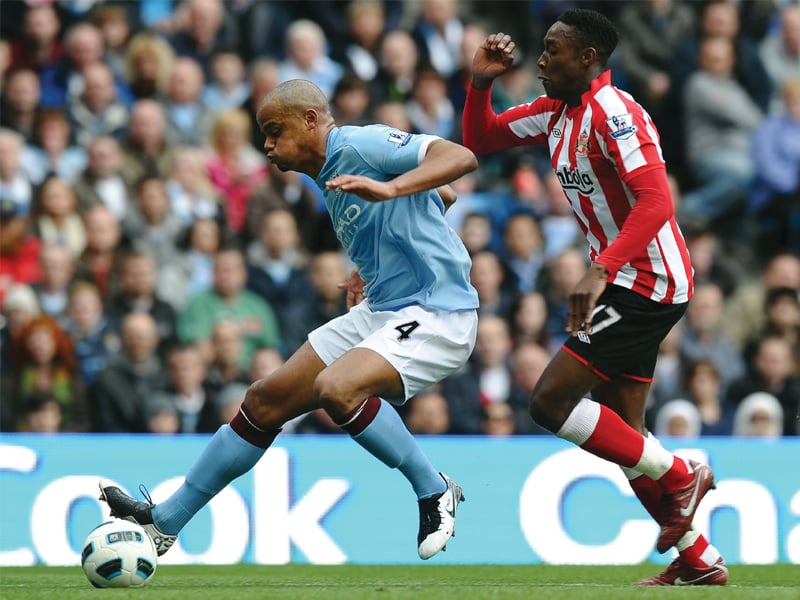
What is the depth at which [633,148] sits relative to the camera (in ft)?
21.0

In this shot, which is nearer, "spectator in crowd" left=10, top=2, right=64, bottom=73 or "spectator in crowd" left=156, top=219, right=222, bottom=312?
"spectator in crowd" left=156, top=219, right=222, bottom=312

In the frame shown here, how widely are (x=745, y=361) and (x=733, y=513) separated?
2480 mm

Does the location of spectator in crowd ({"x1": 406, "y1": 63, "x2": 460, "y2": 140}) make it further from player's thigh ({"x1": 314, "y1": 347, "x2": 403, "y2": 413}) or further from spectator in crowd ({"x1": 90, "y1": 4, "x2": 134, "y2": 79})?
player's thigh ({"x1": 314, "y1": 347, "x2": 403, "y2": 413})

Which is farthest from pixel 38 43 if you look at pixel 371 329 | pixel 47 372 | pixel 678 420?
pixel 371 329

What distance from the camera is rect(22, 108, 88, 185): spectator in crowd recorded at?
1144 centimetres

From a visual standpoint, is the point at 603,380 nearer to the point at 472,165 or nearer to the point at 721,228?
the point at 472,165

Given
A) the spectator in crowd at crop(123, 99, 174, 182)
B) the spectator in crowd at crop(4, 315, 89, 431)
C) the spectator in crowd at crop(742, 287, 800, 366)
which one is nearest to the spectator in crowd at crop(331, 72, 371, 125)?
the spectator in crowd at crop(123, 99, 174, 182)

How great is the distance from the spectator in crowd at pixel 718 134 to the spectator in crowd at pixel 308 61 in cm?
292

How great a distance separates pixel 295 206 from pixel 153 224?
113cm

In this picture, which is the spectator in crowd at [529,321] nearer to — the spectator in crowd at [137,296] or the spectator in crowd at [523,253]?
the spectator in crowd at [523,253]

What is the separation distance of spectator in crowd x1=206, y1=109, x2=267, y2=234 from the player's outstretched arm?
18.4ft

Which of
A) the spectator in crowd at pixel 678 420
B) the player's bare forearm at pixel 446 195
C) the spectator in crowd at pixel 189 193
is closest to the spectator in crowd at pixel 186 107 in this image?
the spectator in crowd at pixel 189 193

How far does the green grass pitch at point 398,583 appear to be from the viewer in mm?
6023

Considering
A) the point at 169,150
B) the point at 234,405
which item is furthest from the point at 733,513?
the point at 169,150
